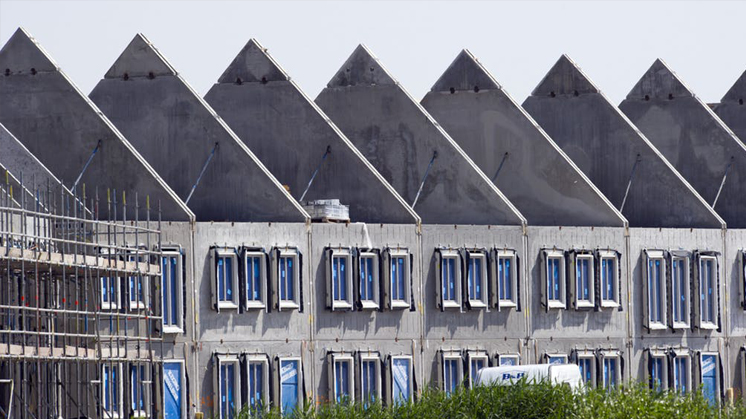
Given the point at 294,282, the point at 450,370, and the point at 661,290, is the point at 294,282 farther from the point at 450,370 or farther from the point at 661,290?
the point at 661,290

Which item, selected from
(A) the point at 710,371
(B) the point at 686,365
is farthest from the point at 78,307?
(A) the point at 710,371

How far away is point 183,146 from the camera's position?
4772 cm

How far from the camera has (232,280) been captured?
45.4 meters

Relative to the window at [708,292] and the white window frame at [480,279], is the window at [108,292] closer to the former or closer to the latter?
the white window frame at [480,279]

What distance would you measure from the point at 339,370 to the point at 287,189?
6.24m

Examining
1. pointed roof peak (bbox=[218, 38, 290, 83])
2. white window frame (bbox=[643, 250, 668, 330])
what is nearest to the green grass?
white window frame (bbox=[643, 250, 668, 330])

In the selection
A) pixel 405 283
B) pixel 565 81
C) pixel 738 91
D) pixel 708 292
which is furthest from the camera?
pixel 738 91

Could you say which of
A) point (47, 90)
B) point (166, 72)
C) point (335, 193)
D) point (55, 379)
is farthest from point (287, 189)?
point (55, 379)

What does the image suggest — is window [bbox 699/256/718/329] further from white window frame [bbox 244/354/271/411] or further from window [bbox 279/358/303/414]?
white window frame [bbox 244/354/271/411]

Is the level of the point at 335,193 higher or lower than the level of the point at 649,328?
higher

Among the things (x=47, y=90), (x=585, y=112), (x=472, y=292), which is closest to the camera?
(x=47, y=90)

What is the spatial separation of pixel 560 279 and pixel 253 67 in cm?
1098

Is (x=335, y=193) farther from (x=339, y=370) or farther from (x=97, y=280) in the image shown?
(x=97, y=280)

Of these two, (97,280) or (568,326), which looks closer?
(97,280)
